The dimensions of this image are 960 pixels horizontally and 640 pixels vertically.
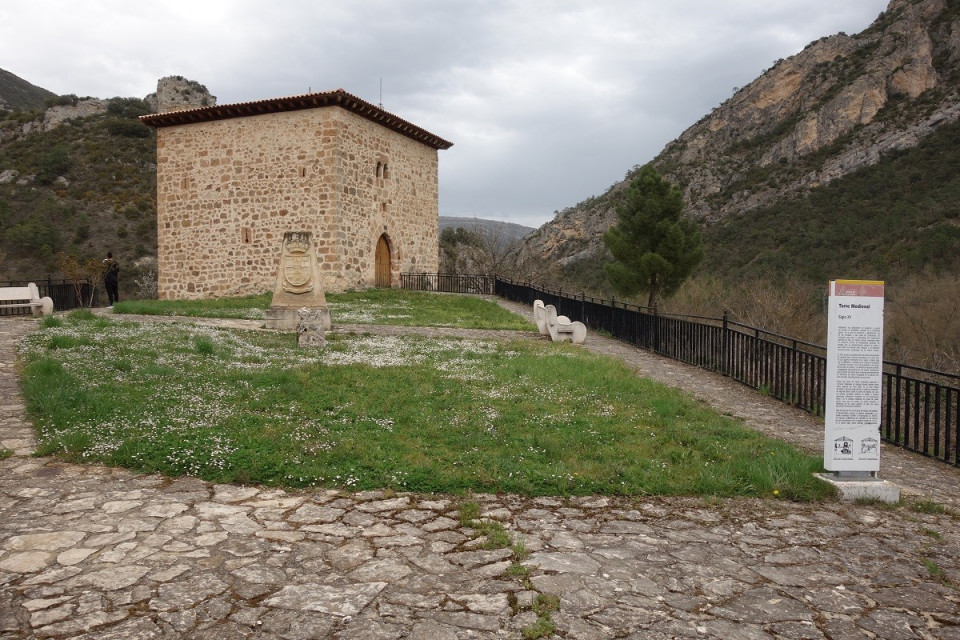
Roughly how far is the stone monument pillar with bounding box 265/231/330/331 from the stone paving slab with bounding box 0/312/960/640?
375 inches

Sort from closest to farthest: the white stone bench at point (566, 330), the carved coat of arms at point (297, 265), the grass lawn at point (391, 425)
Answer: the grass lawn at point (391, 425) → the carved coat of arms at point (297, 265) → the white stone bench at point (566, 330)

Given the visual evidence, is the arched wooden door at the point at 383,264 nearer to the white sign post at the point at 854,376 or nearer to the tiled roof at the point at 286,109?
the tiled roof at the point at 286,109

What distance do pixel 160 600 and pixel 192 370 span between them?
6063 millimetres

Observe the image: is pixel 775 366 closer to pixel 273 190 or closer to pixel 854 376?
pixel 854 376

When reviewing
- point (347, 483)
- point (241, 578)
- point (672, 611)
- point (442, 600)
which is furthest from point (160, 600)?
point (672, 611)

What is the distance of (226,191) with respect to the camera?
26.8 meters

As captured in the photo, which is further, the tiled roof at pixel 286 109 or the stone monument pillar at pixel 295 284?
the tiled roof at pixel 286 109

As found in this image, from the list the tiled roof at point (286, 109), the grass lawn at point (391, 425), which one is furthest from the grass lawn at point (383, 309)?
the tiled roof at point (286, 109)

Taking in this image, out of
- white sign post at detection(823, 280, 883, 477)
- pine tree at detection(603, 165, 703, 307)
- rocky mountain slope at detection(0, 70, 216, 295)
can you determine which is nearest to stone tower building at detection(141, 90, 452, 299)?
pine tree at detection(603, 165, 703, 307)

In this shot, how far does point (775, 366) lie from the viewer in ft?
33.0

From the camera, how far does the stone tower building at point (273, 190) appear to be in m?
25.1

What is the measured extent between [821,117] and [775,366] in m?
51.0

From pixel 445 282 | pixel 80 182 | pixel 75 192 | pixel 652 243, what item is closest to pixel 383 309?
pixel 445 282

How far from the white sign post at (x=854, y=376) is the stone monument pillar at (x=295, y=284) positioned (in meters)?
11.4
